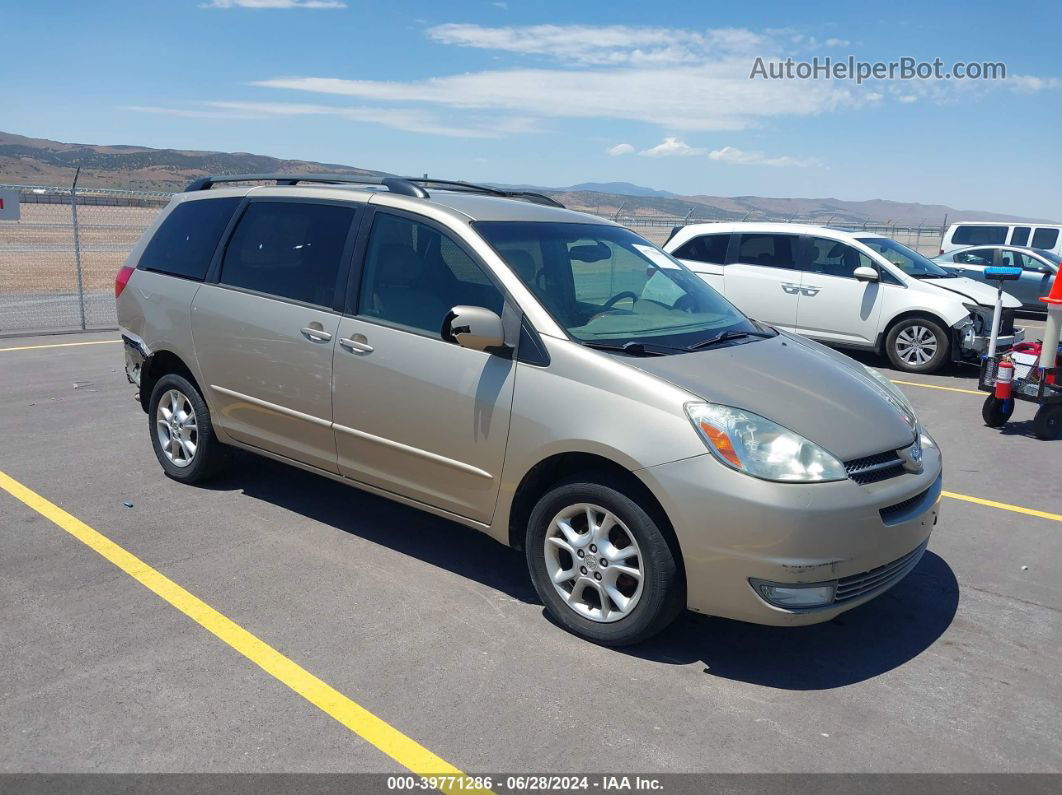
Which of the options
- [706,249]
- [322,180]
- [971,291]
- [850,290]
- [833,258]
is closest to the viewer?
[322,180]

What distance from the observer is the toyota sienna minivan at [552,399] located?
12.0 ft

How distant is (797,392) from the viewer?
13.3ft

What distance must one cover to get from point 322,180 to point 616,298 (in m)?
1.91

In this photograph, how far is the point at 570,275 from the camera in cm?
472

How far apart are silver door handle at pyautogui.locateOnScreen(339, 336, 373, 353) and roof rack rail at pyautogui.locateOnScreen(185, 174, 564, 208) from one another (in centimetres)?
82

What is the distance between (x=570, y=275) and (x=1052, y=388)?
5.25m

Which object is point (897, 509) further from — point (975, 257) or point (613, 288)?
point (975, 257)

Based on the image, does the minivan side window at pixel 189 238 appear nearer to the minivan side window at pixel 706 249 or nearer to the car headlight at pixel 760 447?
the car headlight at pixel 760 447

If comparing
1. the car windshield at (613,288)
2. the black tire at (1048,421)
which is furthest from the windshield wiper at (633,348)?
the black tire at (1048,421)

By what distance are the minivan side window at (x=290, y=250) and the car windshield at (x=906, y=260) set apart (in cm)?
907

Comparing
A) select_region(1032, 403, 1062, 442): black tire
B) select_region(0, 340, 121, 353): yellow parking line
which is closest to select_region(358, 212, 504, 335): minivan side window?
select_region(1032, 403, 1062, 442): black tire

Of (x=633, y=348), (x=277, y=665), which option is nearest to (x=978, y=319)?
(x=633, y=348)

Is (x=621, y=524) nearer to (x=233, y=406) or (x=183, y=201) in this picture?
(x=233, y=406)

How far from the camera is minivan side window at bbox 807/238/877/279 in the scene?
1204 cm
